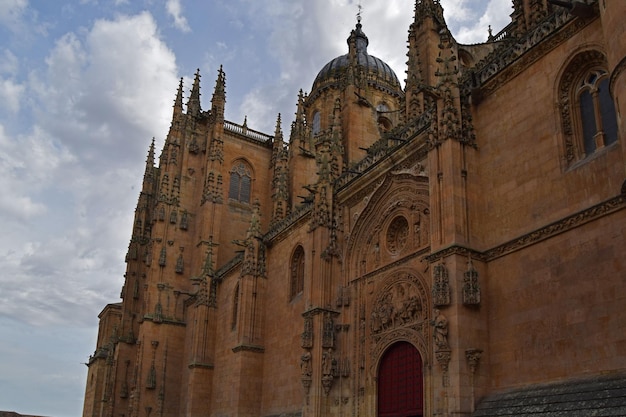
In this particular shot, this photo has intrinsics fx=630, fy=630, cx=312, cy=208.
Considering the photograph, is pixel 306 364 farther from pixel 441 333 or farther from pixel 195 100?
pixel 195 100

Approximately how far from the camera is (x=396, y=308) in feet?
60.4

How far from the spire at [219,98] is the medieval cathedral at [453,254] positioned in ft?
28.1

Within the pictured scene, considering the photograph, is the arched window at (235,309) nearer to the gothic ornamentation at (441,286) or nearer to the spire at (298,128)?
the spire at (298,128)

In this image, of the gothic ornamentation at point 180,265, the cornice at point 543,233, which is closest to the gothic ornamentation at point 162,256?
the gothic ornamentation at point 180,265

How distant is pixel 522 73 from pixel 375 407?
33.3 feet

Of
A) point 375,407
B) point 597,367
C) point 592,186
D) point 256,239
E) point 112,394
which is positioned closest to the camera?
point 597,367

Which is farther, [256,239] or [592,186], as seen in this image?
[256,239]

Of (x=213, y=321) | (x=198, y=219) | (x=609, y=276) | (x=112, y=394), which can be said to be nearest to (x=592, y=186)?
(x=609, y=276)

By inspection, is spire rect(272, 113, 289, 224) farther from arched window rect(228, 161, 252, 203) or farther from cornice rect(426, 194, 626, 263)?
cornice rect(426, 194, 626, 263)

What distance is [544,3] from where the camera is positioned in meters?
16.5

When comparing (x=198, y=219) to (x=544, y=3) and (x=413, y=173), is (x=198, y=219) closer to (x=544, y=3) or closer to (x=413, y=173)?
(x=413, y=173)

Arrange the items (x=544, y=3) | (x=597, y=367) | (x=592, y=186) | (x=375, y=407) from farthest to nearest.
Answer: (x=375, y=407)
(x=544, y=3)
(x=592, y=186)
(x=597, y=367)

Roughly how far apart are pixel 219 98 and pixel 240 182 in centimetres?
560

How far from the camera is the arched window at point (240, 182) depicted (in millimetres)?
39688
